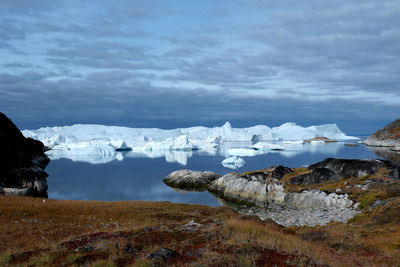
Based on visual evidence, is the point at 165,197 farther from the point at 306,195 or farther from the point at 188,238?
the point at 188,238

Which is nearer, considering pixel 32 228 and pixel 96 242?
pixel 96 242

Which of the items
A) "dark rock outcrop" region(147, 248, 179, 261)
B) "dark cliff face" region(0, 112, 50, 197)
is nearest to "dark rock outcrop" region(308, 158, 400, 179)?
"dark rock outcrop" region(147, 248, 179, 261)

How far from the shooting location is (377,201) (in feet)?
96.0

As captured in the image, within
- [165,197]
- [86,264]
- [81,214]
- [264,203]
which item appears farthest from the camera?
→ [165,197]

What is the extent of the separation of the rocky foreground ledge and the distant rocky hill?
125884mm

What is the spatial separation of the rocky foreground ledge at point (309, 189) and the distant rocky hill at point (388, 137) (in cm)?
12588

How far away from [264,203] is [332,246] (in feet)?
100

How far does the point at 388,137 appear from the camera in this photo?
520 ft

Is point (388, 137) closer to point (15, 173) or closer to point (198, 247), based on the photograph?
point (15, 173)

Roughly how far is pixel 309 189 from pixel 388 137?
147282mm

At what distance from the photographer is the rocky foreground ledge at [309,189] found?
108ft

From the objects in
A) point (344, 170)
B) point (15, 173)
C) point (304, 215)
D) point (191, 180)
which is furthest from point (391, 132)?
point (15, 173)

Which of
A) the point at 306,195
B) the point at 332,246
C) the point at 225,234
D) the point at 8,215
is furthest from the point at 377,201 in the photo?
the point at 8,215

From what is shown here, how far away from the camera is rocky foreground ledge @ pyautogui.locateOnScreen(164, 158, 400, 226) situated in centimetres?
3284
